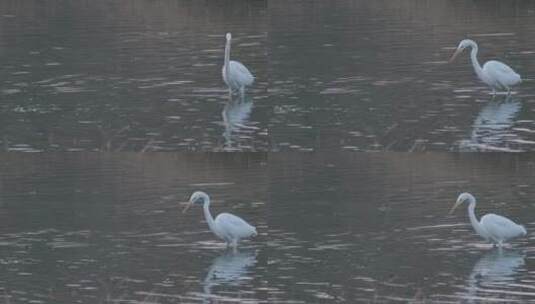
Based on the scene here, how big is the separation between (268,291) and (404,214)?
303 centimetres

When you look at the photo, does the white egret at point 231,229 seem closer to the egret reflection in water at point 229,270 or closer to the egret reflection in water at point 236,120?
the egret reflection in water at point 229,270

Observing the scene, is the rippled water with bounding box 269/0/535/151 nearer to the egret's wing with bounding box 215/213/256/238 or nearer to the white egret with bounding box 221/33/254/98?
the white egret with bounding box 221/33/254/98

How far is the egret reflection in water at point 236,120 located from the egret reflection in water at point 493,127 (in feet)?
6.15

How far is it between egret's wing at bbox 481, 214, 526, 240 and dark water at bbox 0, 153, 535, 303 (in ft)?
0.48

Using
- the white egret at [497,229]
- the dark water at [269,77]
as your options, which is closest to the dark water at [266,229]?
the white egret at [497,229]

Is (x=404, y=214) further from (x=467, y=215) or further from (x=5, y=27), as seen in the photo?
(x=5, y=27)

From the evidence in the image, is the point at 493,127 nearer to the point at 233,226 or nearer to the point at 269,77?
the point at 233,226

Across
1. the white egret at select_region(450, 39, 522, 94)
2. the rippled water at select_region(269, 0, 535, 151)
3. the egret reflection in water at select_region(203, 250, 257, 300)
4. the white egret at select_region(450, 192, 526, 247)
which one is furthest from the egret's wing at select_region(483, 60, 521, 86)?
the egret reflection in water at select_region(203, 250, 257, 300)

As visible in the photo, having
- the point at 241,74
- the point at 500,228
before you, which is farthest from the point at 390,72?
the point at 500,228

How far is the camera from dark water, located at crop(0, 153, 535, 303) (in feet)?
33.3

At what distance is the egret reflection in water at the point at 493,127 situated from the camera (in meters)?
11.5

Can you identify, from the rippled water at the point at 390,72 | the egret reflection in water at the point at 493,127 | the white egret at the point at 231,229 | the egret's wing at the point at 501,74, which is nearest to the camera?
the egret reflection in water at the point at 493,127

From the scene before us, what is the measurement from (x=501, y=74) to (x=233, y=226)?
3140mm

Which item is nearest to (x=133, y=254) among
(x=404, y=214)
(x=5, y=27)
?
(x=404, y=214)
